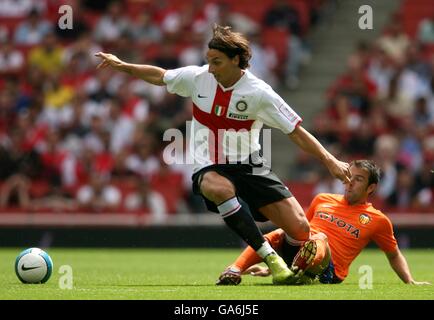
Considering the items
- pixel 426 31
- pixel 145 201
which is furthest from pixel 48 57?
pixel 426 31

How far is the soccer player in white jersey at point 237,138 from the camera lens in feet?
28.5

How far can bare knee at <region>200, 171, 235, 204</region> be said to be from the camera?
28.3 feet

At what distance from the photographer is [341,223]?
928 cm

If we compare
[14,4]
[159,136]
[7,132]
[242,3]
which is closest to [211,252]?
[159,136]

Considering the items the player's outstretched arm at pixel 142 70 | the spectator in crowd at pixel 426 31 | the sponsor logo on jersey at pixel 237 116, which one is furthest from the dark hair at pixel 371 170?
the spectator in crowd at pixel 426 31

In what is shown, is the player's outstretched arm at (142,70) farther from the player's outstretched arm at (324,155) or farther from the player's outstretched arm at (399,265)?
the player's outstretched arm at (399,265)

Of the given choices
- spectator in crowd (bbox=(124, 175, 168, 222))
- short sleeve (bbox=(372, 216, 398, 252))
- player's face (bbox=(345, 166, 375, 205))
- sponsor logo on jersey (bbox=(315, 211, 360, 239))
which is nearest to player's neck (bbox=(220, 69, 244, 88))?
player's face (bbox=(345, 166, 375, 205))

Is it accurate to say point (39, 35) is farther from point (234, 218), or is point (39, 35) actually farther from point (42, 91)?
point (234, 218)

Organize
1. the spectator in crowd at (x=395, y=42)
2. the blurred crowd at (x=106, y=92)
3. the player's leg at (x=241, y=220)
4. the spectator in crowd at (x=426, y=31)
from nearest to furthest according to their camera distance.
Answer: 1. the player's leg at (x=241, y=220)
2. the blurred crowd at (x=106, y=92)
3. the spectator in crowd at (x=395, y=42)
4. the spectator in crowd at (x=426, y=31)

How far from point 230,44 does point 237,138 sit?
0.80 meters

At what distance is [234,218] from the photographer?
28.5 feet

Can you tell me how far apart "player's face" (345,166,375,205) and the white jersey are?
753 mm

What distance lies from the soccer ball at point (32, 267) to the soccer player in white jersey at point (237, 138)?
143 centimetres

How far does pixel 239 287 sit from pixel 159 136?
9079 millimetres
